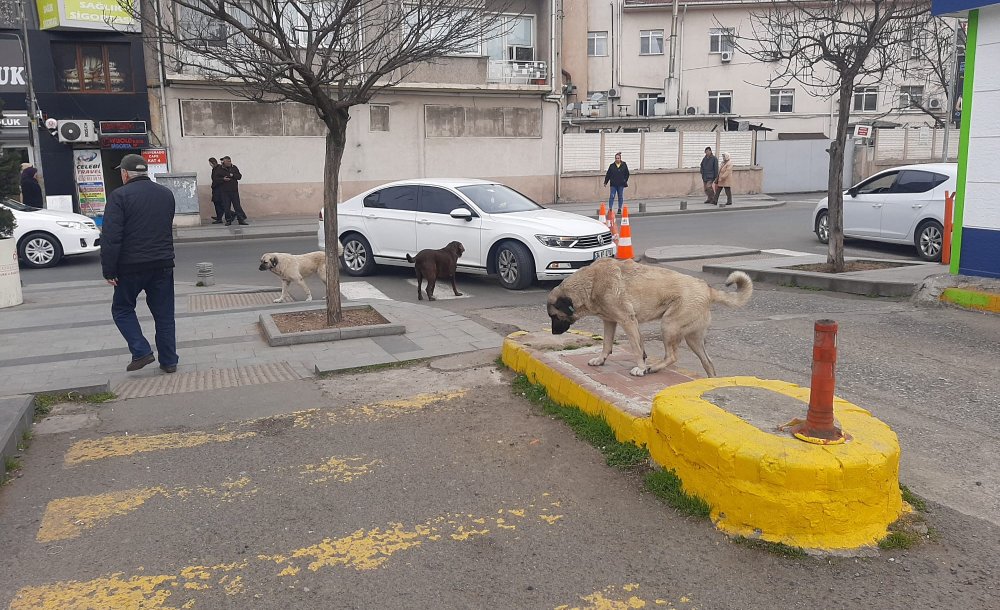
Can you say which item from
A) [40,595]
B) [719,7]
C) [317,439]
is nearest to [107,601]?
[40,595]

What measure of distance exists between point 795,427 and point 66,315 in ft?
31.1

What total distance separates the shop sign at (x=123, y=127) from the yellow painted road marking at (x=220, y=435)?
742 inches

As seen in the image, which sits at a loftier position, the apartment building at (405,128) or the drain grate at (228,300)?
the apartment building at (405,128)

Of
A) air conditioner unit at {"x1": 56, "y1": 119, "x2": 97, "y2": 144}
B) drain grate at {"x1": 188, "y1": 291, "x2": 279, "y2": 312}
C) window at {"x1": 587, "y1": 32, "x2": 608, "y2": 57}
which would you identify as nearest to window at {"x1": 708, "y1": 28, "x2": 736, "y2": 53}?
window at {"x1": 587, "y1": 32, "x2": 608, "y2": 57}

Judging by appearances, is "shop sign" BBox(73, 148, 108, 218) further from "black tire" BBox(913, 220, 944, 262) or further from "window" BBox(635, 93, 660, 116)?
"window" BBox(635, 93, 660, 116)

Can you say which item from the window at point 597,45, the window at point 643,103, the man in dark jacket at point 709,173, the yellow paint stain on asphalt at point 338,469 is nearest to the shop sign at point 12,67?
the man in dark jacket at point 709,173

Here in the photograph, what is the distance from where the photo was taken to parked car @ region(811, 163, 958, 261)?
13664mm

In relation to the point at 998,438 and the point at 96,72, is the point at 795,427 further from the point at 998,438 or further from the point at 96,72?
the point at 96,72

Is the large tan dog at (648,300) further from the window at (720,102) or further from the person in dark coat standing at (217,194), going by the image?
the window at (720,102)

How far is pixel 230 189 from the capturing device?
21.6 metres

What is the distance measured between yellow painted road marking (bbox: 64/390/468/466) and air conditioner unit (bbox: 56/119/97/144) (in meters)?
19.0

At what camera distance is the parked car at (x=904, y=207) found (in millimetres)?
13664

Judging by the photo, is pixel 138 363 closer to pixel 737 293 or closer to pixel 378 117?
pixel 737 293

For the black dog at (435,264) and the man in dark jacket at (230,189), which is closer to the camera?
the black dog at (435,264)
